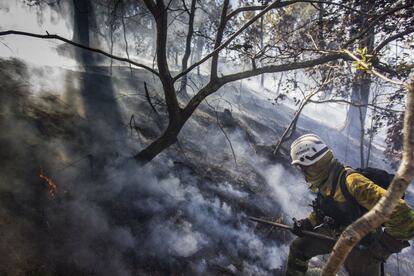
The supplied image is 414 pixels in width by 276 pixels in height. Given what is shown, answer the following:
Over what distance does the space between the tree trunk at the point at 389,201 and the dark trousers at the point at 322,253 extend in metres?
2.29

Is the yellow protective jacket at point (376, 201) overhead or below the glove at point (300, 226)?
overhead

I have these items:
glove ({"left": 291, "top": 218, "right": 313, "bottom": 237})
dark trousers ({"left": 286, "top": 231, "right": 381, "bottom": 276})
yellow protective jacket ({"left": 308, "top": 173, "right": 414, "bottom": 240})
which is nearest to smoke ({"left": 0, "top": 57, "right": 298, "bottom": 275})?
dark trousers ({"left": 286, "top": 231, "right": 381, "bottom": 276})

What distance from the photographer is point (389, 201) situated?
59.8 inches

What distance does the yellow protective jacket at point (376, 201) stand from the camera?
303 cm

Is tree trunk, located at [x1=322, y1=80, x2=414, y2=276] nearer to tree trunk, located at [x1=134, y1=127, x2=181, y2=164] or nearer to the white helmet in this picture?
the white helmet

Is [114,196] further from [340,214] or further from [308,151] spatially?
[340,214]

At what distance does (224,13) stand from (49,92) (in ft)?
15.2

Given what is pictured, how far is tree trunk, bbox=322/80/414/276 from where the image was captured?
141 cm

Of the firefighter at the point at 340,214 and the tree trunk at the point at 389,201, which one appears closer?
the tree trunk at the point at 389,201

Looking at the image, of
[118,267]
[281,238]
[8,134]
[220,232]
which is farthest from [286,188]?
[8,134]

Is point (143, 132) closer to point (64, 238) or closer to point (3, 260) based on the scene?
point (64, 238)

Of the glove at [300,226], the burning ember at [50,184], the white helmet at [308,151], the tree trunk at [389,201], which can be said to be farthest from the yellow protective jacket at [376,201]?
the burning ember at [50,184]

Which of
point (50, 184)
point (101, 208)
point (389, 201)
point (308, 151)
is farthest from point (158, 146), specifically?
point (389, 201)

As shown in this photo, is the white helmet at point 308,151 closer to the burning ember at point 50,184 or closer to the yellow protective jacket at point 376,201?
the yellow protective jacket at point 376,201
